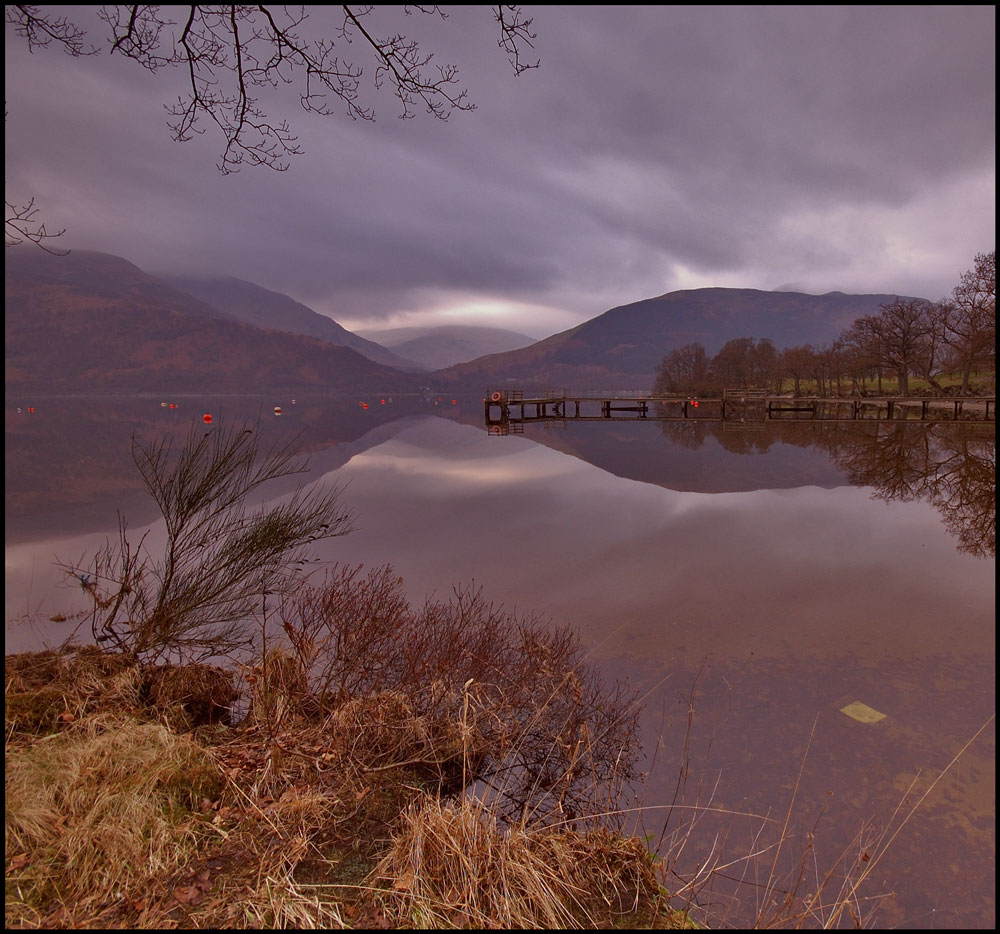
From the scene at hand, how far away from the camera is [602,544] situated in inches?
656

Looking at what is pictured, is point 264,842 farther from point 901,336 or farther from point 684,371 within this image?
point 684,371

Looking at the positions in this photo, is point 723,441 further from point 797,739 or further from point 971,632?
point 797,739

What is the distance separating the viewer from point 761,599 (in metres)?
11.9

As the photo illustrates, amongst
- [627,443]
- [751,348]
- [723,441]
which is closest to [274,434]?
[627,443]

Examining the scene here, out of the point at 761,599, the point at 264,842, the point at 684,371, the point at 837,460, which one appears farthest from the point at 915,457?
the point at 684,371

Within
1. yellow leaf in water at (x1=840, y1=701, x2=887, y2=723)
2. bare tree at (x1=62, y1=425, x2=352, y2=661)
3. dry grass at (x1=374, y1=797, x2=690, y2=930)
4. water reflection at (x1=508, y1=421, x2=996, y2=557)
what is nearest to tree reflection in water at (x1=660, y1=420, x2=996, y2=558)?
water reflection at (x1=508, y1=421, x2=996, y2=557)

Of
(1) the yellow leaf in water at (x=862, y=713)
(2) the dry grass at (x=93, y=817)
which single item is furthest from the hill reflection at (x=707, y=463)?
(1) the yellow leaf in water at (x=862, y=713)

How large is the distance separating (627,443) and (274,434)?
3288cm

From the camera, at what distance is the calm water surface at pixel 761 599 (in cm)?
558

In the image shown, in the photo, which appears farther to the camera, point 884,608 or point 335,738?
point 884,608

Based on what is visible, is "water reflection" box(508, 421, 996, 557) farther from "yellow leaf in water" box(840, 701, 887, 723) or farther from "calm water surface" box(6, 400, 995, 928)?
"yellow leaf in water" box(840, 701, 887, 723)

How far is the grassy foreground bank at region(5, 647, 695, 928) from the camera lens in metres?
3.52

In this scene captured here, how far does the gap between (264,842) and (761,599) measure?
1090 cm

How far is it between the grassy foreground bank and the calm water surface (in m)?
1.57
